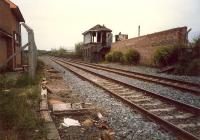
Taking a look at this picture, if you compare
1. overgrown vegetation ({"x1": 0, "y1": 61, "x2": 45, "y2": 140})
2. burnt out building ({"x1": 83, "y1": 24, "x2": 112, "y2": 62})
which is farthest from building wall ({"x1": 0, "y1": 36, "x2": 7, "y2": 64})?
burnt out building ({"x1": 83, "y1": 24, "x2": 112, "y2": 62})

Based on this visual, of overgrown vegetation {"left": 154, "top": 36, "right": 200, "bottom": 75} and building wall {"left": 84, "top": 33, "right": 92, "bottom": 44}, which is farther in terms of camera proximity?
building wall {"left": 84, "top": 33, "right": 92, "bottom": 44}

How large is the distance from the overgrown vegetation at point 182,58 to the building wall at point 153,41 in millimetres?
1075

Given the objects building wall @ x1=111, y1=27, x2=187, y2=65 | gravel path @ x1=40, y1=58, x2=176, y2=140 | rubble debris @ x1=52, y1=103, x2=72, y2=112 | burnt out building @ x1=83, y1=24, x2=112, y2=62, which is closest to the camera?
gravel path @ x1=40, y1=58, x2=176, y2=140

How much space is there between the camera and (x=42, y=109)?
6.84m

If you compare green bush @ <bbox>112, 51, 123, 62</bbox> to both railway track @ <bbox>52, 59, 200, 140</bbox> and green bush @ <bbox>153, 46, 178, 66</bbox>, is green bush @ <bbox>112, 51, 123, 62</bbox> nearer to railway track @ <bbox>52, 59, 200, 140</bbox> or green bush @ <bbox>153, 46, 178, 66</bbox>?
green bush @ <bbox>153, 46, 178, 66</bbox>

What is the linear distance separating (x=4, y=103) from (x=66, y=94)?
13.1ft

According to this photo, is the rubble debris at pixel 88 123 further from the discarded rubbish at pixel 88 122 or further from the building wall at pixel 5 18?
the building wall at pixel 5 18

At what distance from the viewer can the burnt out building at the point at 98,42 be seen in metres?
45.2

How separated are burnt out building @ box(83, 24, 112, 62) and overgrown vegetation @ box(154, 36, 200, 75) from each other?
22.5 metres

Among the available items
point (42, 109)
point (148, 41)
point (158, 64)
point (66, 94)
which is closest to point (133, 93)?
point (66, 94)

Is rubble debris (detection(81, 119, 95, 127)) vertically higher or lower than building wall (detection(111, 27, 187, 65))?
lower

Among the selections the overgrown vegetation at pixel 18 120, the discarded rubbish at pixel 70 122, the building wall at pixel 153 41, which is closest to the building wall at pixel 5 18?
the building wall at pixel 153 41

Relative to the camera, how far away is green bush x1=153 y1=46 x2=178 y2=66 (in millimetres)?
21453

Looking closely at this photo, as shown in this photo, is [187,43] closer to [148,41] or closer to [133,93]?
[148,41]
